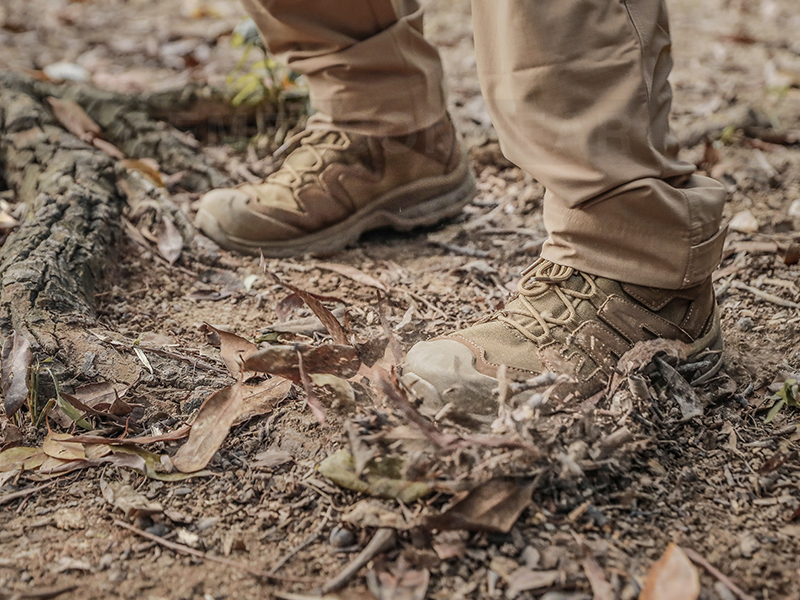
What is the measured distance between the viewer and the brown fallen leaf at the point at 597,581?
0.96 meters

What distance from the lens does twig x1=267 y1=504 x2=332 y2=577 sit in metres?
1.03

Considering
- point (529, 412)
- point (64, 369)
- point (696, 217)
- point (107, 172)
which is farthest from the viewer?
point (107, 172)

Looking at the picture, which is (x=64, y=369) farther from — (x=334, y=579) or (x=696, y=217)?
(x=696, y=217)

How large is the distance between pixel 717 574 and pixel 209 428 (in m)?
0.84

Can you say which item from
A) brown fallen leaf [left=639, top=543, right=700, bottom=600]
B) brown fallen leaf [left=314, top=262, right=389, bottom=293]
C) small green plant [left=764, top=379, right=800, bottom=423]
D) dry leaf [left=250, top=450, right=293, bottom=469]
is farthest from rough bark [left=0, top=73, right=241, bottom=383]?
small green plant [left=764, top=379, right=800, bottom=423]

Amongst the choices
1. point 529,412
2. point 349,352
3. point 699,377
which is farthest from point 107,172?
point 699,377

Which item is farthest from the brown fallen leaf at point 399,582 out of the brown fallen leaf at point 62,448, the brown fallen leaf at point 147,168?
the brown fallen leaf at point 147,168

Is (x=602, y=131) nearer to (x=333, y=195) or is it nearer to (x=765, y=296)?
(x=765, y=296)

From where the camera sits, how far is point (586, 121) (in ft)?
3.83

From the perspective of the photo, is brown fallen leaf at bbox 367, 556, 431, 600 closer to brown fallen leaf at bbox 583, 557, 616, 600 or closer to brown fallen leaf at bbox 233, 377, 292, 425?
brown fallen leaf at bbox 583, 557, 616, 600

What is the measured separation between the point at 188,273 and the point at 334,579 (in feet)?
3.92

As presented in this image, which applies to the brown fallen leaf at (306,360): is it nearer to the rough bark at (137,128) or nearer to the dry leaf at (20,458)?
the dry leaf at (20,458)

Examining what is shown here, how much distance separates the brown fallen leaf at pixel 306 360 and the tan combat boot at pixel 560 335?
0.11 m

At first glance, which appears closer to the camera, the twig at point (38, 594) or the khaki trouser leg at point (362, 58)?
the twig at point (38, 594)
